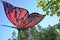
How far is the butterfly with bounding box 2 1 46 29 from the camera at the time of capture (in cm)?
1080

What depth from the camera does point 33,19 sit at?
36.7ft

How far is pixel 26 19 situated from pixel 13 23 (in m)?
0.70

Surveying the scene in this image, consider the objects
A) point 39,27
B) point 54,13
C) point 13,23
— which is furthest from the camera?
point 39,27

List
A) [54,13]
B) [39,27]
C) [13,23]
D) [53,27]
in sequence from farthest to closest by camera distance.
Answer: [39,27] < [53,27] < [13,23] < [54,13]

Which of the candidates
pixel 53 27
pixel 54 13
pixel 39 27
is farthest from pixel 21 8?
pixel 39 27

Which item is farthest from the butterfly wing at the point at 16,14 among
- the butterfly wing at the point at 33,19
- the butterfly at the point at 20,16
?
the butterfly wing at the point at 33,19

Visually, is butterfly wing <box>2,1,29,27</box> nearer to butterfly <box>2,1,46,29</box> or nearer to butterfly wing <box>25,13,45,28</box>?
butterfly <box>2,1,46,29</box>

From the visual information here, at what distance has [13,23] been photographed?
35.2 feet

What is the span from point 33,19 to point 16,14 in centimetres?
85

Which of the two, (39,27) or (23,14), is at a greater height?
(39,27)

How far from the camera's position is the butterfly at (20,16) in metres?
10.8

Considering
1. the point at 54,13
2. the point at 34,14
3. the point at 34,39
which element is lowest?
the point at 54,13

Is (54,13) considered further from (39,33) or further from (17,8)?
(39,33)

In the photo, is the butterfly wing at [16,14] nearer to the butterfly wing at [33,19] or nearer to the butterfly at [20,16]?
the butterfly at [20,16]
